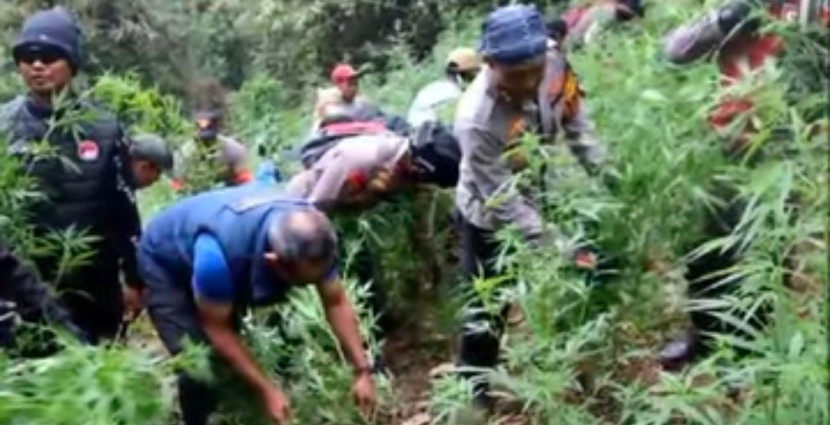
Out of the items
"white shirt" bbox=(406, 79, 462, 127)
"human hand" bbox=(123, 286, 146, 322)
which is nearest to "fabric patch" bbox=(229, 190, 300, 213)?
"human hand" bbox=(123, 286, 146, 322)

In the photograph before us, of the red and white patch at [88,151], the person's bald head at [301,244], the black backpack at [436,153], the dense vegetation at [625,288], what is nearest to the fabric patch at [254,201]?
the person's bald head at [301,244]

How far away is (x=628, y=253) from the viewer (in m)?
5.43

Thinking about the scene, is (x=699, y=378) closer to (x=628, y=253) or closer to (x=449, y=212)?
(x=628, y=253)

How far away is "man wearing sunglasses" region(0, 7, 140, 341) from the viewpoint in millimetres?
5965

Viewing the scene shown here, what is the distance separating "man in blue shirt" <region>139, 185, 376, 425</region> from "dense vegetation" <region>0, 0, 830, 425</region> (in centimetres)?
23

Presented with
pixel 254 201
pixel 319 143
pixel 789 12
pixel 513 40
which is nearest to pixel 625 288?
pixel 513 40

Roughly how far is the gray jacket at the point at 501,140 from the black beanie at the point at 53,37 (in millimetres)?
1561

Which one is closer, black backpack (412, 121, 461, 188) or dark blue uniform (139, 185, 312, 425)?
dark blue uniform (139, 185, 312, 425)

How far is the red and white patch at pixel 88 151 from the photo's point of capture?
602 centimetres

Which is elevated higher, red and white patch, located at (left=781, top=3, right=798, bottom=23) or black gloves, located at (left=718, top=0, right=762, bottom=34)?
red and white patch, located at (left=781, top=3, right=798, bottom=23)

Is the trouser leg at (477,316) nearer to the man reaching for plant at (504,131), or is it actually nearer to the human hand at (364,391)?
the man reaching for plant at (504,131)

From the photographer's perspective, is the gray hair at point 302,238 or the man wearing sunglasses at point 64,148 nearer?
the gray hair at point 302,238

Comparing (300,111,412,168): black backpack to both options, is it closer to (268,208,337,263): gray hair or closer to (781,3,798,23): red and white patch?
(268,208,337,263): gray hair

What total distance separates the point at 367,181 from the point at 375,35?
14724 millimetres
